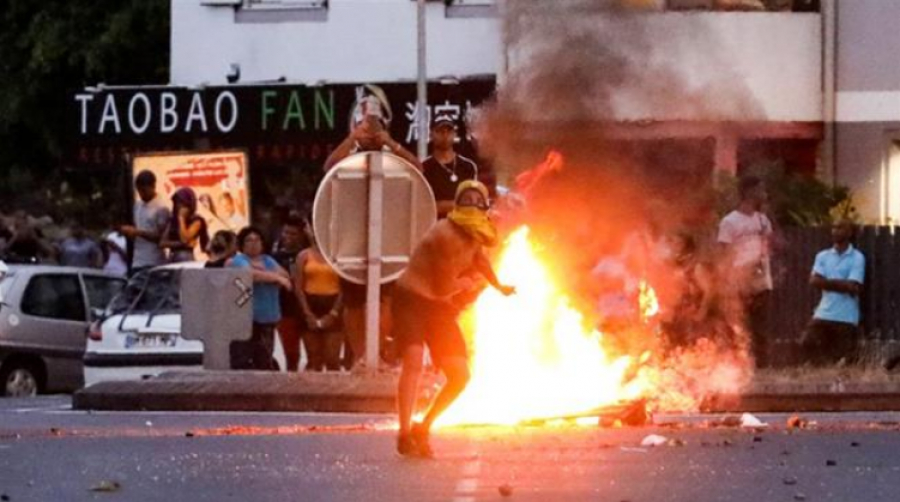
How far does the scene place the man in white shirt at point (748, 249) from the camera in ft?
72.7

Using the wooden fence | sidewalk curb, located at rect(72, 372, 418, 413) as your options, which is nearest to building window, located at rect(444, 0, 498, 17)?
the wooden fence

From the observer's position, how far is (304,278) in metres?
23.1

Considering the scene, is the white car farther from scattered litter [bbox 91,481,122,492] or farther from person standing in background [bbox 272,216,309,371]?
scattered litter [bbox 91,481,122,492]

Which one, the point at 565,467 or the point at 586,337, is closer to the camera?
the point at 565,467

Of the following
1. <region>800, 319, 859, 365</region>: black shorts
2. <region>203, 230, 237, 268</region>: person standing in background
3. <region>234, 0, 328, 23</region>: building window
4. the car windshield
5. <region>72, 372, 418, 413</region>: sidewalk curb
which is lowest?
<region>72, 372, 418, 413</region>: sidewalk curb

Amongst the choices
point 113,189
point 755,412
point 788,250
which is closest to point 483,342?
point 755,412

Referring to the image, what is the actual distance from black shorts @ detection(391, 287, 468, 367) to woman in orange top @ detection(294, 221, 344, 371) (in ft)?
23.5

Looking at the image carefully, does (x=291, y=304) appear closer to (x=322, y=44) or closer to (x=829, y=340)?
(x=829, y=340)

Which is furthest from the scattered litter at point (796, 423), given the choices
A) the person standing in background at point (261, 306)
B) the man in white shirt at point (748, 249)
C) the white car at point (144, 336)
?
the white car at point (144, 336)

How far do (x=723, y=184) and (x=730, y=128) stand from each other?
2351 mm

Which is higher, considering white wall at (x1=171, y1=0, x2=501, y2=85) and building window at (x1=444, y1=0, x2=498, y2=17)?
building window at (x1=444, y1=0, x2=498, y2=17)

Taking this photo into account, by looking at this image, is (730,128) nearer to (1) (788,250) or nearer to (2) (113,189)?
(1) (788,250)

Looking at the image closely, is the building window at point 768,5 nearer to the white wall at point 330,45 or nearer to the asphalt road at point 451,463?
the white wall at point 330,45

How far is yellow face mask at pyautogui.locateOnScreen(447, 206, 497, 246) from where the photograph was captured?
15594mm
